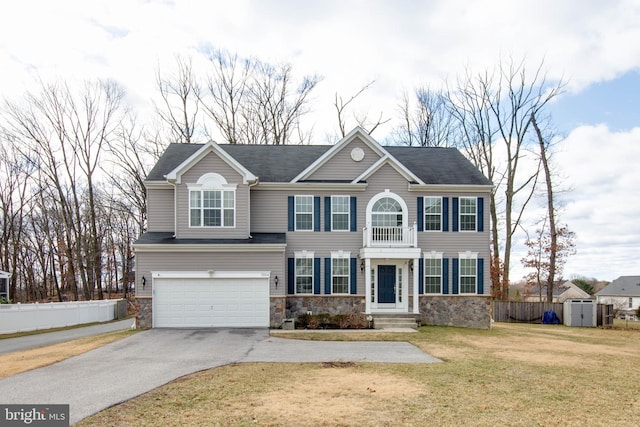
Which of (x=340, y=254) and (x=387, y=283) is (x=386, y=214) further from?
(x=387, y=283)

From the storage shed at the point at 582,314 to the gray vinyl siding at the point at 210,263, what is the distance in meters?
15.6

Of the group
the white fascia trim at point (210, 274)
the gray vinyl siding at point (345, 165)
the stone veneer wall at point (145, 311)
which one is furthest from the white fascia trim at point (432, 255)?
the stone veneer wall at point (145, 311)

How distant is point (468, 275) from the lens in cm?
2269

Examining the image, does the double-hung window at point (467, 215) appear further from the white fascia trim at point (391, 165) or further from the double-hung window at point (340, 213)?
the double-hung window at point (340, 213)

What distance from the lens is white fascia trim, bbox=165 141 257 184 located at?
21014mm

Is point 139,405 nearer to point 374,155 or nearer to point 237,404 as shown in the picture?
point 237,404

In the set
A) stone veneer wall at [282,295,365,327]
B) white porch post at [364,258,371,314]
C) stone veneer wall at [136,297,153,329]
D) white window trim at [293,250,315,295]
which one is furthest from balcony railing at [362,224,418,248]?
stone veneer wall at [136,297,153,329]

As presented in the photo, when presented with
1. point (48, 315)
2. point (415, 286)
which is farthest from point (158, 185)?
point (415, 286)

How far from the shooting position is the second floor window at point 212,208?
69.6ft

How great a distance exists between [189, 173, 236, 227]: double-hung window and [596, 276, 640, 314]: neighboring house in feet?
170

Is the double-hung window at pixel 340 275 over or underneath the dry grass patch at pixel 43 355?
over

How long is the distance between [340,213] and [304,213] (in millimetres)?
1572

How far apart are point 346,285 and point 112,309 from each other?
55.2ft

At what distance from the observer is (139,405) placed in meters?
8.82
